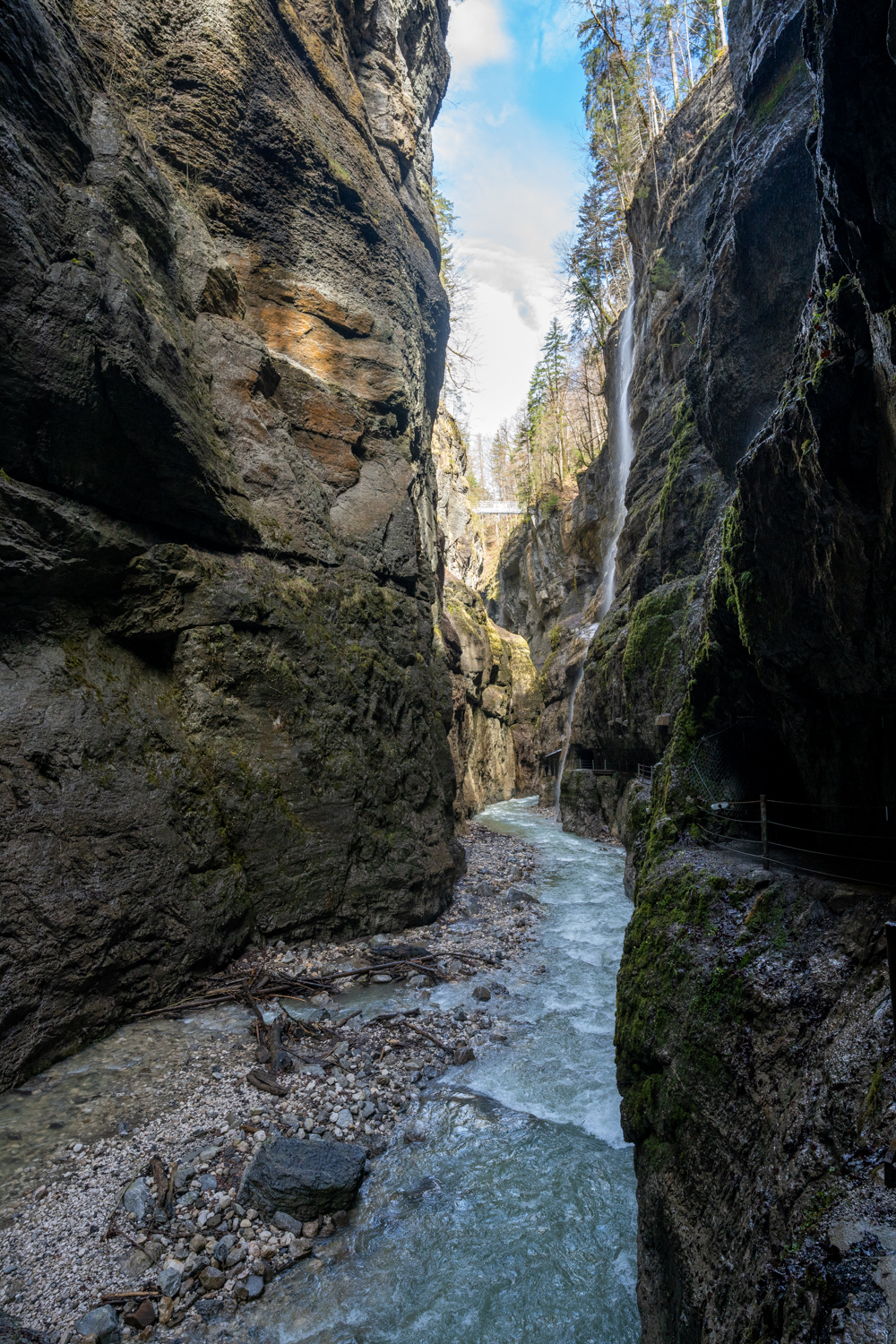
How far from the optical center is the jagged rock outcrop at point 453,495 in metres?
31.1

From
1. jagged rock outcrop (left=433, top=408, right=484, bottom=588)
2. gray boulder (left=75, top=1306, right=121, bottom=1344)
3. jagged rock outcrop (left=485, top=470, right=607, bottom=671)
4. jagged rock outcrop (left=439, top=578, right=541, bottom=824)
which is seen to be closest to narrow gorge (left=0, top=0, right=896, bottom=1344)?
gray boulder (left=75, top=1306, right=121, bottom=1344)

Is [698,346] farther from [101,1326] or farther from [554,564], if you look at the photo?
[554,564]

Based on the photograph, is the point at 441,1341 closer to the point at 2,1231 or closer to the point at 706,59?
the point at 2,1231

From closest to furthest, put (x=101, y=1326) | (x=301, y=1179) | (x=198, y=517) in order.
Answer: (x=101, y=1326) → (x=301, y=1179) → (x=198, y=517)

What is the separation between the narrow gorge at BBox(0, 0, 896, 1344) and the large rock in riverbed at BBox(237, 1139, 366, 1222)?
38 mm

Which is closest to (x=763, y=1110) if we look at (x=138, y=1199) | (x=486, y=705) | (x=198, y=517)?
(x=138, y=1199)

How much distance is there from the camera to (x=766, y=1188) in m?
2.80

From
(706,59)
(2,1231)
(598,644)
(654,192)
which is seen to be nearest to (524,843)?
(598,644)

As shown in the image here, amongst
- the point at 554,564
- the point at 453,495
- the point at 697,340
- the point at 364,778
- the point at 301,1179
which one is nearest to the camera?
the point at 301,1179

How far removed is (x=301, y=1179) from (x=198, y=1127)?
3.15 ft

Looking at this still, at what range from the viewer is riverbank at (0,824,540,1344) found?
11.1 ft

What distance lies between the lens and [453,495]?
1281 inches

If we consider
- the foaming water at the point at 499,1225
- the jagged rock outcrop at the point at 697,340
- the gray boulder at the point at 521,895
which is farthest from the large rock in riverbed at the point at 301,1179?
the gray boulder at the point at 521,895

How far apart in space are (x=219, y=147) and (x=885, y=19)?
11917 millimetres
